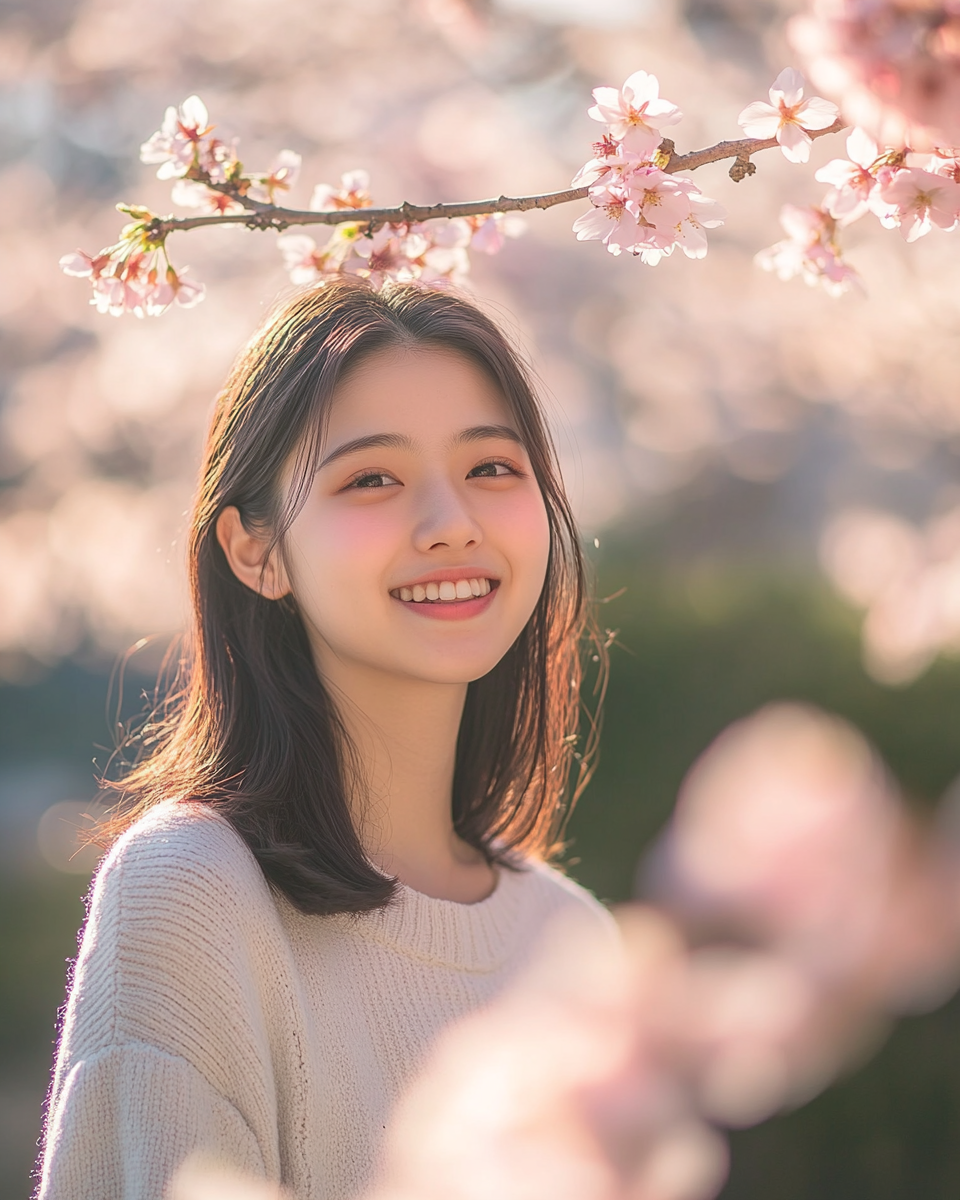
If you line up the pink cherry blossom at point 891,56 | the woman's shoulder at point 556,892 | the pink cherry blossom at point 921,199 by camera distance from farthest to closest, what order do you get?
the woman's shoulder at point 556,892 < the pink cherry blossom at point 921,199 < the pink cherry blossom at point 891,56

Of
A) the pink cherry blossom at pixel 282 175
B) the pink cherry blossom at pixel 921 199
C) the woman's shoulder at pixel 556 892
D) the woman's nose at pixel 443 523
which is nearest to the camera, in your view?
the pink cherry blossom at pixel 921 199

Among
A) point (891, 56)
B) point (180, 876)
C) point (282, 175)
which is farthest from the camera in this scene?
point (282, 175)

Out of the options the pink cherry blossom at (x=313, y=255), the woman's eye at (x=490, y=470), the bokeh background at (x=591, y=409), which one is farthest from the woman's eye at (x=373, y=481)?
the bokeh background at (x=591, y=409)

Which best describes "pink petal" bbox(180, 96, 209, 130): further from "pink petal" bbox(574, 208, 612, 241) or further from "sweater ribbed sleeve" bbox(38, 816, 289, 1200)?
"sweater ribbed sleeve" bbox(38, 816, 289, 1200)

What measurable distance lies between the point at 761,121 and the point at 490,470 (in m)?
0.57

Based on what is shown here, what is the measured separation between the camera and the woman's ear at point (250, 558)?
1.59 metres

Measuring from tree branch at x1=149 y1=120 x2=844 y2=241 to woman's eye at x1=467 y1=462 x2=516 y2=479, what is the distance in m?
0.32

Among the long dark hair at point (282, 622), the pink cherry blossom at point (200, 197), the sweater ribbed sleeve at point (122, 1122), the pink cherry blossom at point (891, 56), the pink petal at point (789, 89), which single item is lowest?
the sweater ribbed sleeve at point (122, 1122)

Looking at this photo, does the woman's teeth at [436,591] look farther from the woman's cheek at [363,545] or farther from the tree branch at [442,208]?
the tree branch at [442,208]

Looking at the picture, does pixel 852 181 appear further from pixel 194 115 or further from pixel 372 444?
pixel 194 115

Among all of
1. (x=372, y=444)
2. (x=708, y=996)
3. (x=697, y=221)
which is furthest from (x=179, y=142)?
(x=708, y=996)

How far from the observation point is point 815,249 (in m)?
1.57

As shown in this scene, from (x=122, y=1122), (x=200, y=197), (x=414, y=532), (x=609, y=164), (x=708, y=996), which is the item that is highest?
(x=200, y=197)

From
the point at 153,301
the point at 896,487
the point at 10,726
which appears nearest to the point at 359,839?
the point at 153,301
